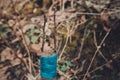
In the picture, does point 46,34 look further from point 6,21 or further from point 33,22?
point 6,21

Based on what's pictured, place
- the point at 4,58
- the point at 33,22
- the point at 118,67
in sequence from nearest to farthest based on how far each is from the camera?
the point at 118,67
the point at 4,58
the point at 33,22

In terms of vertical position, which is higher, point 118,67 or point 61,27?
point 61,27

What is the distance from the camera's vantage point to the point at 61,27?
11.5 ft

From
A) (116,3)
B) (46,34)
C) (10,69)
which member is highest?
(116,3)

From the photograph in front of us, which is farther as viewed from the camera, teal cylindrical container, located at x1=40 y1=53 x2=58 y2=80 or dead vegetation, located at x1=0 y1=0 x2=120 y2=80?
dead vegetation, located at x1=0 y1=0 x2=120 y2=80

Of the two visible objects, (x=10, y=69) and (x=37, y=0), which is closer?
(x=10, y=69)

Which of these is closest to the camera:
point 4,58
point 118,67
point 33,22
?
point 118,67

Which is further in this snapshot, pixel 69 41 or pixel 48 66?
pixel 69 41

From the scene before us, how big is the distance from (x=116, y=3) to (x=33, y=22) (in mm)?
884

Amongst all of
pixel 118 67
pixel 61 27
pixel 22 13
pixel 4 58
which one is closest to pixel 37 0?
pixel 22 13

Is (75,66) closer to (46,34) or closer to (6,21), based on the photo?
(46,34)

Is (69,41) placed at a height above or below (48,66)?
below

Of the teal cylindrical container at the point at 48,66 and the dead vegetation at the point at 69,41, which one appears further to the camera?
the dead vegetation at the point at 69,41

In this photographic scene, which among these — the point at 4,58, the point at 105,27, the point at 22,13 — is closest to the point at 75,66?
the point at 105,27
